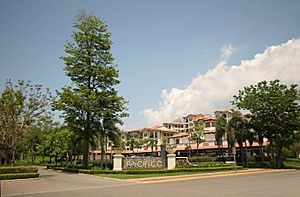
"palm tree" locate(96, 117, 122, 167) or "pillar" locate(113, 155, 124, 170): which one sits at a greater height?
"palm tree" locate(96, 117, 122, 167)

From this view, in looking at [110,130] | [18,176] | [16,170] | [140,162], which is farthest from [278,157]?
[16,170]

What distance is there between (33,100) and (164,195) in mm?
19066

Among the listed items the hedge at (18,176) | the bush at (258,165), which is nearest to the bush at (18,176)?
the hedge at (18,176)

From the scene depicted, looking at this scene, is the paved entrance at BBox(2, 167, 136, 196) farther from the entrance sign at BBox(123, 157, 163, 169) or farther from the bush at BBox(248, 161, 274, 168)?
the bush at BBox(248, 161, 274, 168)

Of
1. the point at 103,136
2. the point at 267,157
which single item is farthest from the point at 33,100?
the point at 267,157

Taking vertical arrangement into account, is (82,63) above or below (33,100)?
above

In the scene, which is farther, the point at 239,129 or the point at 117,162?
the point at 239,129

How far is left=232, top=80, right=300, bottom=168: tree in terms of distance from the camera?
37.4 metres

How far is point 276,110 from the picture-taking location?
37781 millimetres

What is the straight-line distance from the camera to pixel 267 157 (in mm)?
46562

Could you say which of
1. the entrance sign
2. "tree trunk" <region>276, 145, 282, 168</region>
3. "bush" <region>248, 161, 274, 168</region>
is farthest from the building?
the entrance sign

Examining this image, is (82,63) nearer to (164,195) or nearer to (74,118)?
(74,118)

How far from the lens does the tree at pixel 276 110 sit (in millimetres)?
37438

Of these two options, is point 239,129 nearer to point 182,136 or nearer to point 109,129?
Answer: point 109,129
